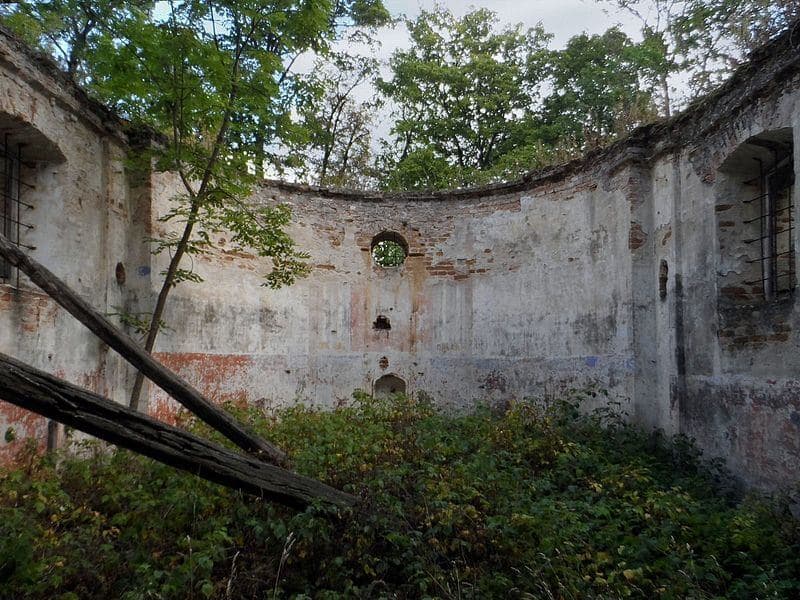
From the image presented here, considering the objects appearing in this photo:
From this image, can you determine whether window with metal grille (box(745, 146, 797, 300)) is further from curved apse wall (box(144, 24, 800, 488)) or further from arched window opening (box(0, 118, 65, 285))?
arched window opening (box(0, 118, 65, 285))

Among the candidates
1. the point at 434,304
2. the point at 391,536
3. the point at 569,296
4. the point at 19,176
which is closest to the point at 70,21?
the point at 19,176

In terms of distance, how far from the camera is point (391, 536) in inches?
160

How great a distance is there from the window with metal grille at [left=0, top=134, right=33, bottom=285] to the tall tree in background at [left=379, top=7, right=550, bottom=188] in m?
13.1

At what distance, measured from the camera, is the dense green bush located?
144 inches

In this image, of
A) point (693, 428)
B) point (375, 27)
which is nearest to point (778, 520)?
point (693, 428)

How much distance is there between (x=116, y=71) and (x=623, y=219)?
7430mm

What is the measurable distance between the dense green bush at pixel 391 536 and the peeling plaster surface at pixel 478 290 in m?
1.36

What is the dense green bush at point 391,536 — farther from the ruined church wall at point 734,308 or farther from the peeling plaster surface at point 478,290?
the peeling plaster surface at point 478,290

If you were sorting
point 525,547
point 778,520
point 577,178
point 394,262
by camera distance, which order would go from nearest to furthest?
1. point 525,547
2. point 778,520
3. point 577,178
4. point 394,262

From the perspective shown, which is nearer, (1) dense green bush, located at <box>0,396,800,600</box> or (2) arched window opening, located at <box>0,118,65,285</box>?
(1) dense green bush, located at <box>0,396,800,600</box>

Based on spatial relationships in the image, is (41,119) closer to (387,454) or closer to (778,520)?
(387,454)

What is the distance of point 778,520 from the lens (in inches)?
183

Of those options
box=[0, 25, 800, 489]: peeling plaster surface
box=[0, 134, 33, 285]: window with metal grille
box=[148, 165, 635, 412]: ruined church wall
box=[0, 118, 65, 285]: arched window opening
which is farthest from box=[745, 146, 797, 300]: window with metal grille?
box=[0, 134, 33, 285]: window with metal grille

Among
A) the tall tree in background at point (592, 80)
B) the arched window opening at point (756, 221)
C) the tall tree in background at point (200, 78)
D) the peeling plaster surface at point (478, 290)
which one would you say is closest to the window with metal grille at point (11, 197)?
the peeling plaster surface at point (478, 290)
